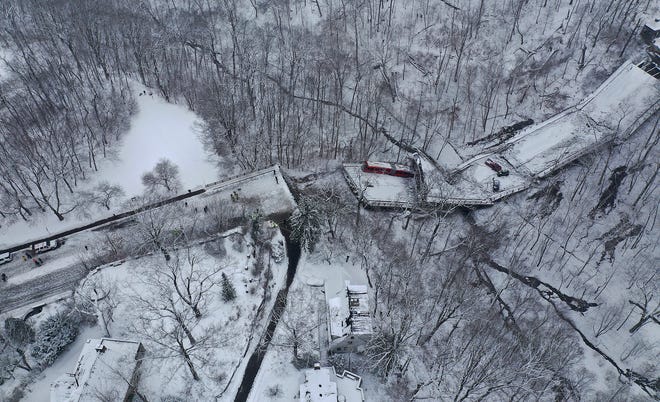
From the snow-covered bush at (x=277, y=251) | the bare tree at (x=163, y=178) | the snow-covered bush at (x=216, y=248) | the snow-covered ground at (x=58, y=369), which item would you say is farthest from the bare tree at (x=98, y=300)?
the snow-covered bush at (x=277, y=251)

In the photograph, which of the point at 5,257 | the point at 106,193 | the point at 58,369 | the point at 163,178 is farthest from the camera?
the point at 163,178

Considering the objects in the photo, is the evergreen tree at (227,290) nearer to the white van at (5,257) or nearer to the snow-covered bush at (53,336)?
the snow-covered bush at (53,336)

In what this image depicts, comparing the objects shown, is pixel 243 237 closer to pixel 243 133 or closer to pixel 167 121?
pixel 243 133

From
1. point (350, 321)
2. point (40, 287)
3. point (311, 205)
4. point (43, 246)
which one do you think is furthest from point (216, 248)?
point (43, 246)

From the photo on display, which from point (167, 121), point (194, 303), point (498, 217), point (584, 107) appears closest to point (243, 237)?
point (194, 303)

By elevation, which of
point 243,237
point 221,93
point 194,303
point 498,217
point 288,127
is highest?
point 221,93

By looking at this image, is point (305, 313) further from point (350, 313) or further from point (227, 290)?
point (227, 290)
